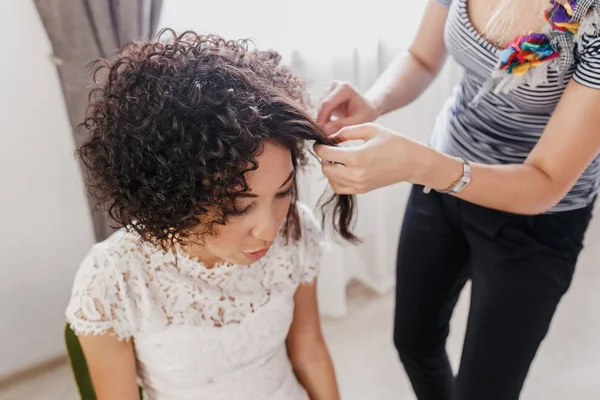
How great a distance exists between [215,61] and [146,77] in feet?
0.32

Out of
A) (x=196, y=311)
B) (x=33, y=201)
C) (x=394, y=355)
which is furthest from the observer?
(x=394, y=355)

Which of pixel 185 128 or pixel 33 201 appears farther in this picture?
pixel 33 201

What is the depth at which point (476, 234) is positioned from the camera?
1.07 metres

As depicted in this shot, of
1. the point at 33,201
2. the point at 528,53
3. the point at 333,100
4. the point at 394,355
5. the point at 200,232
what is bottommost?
the point at 394,355

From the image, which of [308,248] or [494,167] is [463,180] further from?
[308,248]

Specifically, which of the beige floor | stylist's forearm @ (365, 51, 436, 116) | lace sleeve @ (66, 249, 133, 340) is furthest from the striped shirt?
the beige floor

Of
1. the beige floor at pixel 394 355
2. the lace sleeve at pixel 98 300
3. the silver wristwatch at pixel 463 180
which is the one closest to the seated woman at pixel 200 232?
the lace sleeve at pixel 98 300

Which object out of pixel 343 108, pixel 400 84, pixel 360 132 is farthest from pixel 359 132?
pixel 400 84

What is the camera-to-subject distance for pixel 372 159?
80 cm

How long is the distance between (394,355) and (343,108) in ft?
3.56

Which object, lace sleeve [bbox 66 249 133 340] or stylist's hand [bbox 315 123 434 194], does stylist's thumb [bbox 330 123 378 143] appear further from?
lace sleeve [bbox 66 249 133 340]

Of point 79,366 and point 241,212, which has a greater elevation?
point 241,212

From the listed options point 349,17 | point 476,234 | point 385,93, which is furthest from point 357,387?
point 349,17

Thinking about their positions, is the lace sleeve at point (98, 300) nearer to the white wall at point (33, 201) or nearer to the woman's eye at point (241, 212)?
the woman's eye at point (241, 212)
